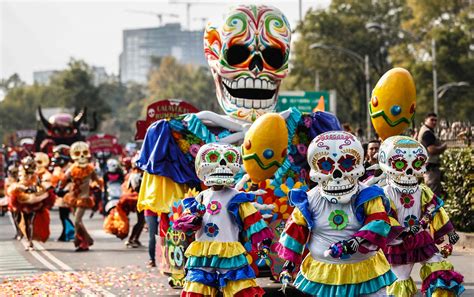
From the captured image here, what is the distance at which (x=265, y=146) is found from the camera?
10844 mm

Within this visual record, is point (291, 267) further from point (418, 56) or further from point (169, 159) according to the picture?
point (418, 56)

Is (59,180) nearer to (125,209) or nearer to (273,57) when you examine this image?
(125,209)

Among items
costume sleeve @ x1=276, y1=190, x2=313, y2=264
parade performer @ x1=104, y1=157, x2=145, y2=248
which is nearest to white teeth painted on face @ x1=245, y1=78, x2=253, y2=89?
costume sleeve @ x1=276, y1=190, x2=313, y2=264

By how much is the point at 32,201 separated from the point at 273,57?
865 centimetres

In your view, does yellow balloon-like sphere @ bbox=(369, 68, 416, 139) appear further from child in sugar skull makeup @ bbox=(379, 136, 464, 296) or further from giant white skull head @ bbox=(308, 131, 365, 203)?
giant white skull head @ bbox=(308, 131, 365, 203)

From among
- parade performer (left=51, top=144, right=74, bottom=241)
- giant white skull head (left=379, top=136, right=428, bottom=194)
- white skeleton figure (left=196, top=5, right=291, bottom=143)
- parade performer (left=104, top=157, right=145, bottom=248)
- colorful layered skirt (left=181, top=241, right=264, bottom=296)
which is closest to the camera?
colorful layered skirt (left=181, top=241, right=264, bottom=296)

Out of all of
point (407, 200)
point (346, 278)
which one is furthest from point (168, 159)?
point (346, 278)

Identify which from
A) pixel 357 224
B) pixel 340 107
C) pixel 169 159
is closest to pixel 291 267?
pixel 357 224

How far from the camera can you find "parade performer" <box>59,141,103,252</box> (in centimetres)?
1861

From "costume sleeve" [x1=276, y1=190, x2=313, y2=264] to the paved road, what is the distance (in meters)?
3.58

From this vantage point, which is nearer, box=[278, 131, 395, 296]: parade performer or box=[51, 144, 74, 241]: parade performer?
box=[278, 131, 395, 296]: parade performer

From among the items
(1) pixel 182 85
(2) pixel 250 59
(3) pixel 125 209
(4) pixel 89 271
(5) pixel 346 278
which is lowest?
(4) pixel 89 271

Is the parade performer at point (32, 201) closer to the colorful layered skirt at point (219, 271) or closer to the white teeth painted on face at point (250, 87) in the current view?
the white teeth painted on face at point (250, 87)

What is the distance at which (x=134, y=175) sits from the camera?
19766 mm
